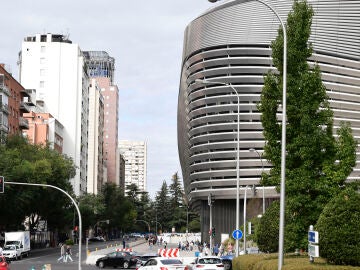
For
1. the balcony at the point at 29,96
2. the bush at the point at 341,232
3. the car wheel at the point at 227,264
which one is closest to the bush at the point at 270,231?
the bush at the point at 341,232

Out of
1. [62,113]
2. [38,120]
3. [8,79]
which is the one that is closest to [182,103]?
[62,113]

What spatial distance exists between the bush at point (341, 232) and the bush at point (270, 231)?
10381 mm

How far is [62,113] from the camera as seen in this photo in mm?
140500

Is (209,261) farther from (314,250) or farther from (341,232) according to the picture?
(314,250)

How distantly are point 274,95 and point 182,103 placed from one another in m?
113

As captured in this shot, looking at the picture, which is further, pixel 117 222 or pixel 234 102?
pixel 117 222

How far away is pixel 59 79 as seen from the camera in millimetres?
140000

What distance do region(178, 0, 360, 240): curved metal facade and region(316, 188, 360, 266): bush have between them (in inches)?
3445

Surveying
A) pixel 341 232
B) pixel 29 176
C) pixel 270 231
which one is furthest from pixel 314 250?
pixel 29 176

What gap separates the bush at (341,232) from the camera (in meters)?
22.2

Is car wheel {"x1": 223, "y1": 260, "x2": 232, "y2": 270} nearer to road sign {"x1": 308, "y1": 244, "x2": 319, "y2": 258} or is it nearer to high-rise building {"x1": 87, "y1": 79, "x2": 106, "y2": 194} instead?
road sign {"x1": 308, "y1": 244, "x2": 319, "y2": 258}

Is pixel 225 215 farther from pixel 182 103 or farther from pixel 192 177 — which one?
pixel 182 103

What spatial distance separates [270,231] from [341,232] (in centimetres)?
1218

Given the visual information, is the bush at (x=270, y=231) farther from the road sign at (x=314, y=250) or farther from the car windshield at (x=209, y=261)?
the road sign at (x=314, y=250)
